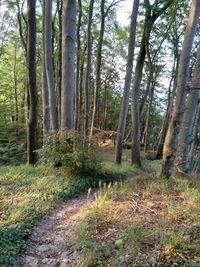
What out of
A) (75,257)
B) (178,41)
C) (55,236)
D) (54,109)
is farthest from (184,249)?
(178,41)

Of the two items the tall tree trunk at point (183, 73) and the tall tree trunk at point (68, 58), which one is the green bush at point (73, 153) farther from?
the tall tree trunk at point (183, 73)

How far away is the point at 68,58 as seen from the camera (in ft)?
28.3

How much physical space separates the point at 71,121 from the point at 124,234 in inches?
208

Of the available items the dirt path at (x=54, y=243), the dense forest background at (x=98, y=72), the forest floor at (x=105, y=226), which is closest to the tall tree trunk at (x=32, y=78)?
the dense forest background at (x=98, y=72)

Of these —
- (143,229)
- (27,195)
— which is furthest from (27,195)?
(143,229)

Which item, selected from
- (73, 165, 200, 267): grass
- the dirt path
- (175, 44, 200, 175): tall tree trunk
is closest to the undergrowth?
the dirt path

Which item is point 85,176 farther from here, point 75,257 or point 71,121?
point 75,257

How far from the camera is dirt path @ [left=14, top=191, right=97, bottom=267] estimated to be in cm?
380

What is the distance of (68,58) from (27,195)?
4439 mm

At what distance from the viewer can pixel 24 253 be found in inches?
158

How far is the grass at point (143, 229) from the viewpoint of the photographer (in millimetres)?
3438

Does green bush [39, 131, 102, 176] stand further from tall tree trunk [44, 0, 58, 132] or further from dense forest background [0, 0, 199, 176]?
tall tree trunk [44, 0, 58, 132]

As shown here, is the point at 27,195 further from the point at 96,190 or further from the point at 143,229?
the point at 143,229

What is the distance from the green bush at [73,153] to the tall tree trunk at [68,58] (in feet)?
1.53
